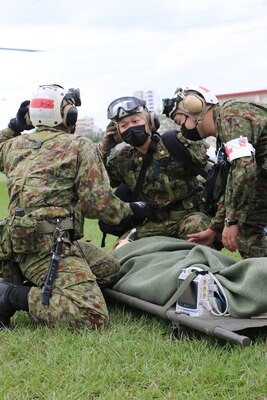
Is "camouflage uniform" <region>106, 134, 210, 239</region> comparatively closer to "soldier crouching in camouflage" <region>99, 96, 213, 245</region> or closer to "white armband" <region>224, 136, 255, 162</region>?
"soldier crouching in camouflage" <region>99, 96, 213, 245</region>

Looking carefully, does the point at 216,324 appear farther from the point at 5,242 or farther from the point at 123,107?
the point at 123,107

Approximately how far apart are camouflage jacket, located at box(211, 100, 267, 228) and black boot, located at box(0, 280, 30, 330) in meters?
1.56

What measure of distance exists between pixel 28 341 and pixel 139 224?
6.74 ft

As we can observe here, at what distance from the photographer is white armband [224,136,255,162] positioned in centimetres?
430

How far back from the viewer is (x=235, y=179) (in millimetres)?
4352

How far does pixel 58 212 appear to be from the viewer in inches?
171

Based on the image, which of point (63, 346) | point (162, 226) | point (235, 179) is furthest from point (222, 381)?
point (162, 226)

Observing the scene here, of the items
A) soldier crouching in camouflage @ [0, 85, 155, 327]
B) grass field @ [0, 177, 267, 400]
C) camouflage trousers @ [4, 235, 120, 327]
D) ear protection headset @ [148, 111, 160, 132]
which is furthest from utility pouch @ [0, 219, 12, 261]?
ear protection headset @ [148, 111, 160, 132]

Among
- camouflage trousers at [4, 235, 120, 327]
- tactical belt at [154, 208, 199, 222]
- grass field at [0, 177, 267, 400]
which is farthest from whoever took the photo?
tactical belt at [154, 208, 199, 222]

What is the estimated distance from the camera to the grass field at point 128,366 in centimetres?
295

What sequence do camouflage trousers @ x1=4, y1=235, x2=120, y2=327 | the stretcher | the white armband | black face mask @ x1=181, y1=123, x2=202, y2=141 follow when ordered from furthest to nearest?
black face mask @ x1=181, y1=123, x2=202, y2=141
the white armband
camouflage trousers @ x1=4, y1=235, x2=120, y2=327
the stretcher

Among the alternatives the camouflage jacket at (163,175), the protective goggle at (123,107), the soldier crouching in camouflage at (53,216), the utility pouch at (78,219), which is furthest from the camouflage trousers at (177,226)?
the utility pouch at (78,219)

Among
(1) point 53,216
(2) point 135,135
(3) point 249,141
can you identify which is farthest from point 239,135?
(1) point 53,216

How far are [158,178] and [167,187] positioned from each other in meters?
0.12
